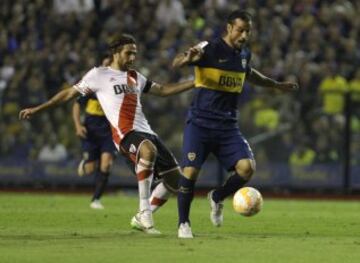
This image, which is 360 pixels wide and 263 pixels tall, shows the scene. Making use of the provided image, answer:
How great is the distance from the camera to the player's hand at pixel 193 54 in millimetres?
12438

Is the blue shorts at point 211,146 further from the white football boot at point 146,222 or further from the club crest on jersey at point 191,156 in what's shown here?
the white football boot at point 146,222

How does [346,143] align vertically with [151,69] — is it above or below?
below

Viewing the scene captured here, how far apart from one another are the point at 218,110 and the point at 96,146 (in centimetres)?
683

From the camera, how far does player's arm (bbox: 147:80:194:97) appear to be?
1366cm

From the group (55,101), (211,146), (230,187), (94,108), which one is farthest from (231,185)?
(94,108)

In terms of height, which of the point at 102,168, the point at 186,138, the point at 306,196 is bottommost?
the point at 306,196

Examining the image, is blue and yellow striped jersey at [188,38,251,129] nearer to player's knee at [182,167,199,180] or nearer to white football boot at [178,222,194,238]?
player's knee at [182,167,199,180]

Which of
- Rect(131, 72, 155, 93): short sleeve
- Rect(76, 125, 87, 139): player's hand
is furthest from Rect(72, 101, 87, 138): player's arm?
Rect(131, 72, 155, 93): short sleeve

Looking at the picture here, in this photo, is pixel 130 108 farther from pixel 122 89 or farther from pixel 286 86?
pixel 286 86

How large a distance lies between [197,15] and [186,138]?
49.5 feet

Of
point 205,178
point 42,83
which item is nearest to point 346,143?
point 205,178

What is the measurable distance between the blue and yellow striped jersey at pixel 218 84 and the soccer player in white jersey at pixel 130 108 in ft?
1.23

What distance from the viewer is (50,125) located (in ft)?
83.6

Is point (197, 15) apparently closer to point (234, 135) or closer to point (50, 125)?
point (50, 125)
